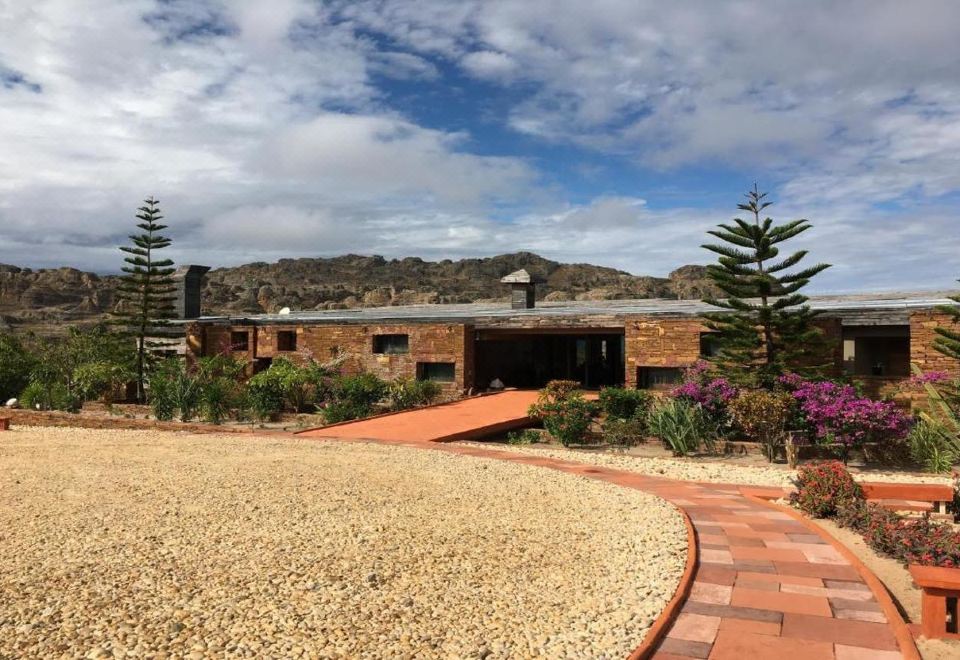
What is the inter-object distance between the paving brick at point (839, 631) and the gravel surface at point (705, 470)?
424 centimetres

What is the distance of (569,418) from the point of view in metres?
10.9

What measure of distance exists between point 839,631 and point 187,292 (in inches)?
863

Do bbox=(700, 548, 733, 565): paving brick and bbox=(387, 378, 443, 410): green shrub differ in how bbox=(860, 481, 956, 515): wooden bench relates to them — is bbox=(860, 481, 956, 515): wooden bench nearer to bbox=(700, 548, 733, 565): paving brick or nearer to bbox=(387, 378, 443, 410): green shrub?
bbox=(700, 548, 733, 565): paving brick

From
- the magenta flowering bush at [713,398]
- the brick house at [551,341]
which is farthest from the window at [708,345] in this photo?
the magenta flowering bush at [713,398]

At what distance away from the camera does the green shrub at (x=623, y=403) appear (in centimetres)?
1152

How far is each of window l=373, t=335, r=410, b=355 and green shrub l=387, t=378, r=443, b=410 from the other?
4.38 feet

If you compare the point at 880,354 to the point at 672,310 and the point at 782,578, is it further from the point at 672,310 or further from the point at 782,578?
the point at 782,578

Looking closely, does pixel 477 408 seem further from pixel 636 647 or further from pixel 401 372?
pixel 636 647

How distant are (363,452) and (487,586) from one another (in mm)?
5118

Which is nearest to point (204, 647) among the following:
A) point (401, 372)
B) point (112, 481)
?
point (112, 481)

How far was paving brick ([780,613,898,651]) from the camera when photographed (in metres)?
3.23

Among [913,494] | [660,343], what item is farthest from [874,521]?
[660,343]

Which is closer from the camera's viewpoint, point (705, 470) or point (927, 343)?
point (705, 470)

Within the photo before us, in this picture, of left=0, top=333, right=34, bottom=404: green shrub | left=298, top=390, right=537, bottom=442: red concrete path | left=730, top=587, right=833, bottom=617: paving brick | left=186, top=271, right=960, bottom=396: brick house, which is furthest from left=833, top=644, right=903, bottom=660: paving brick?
left=0, top=333, right=34, bottom=404: green shrub
